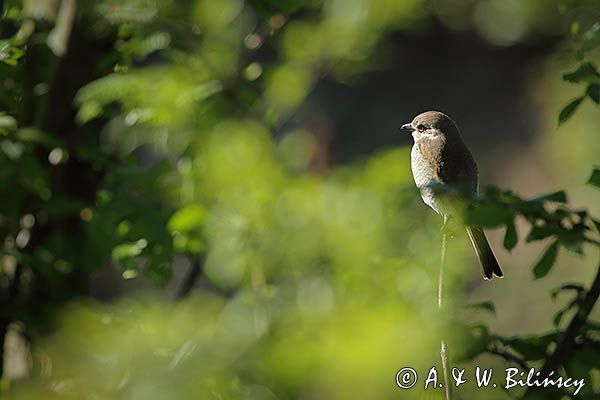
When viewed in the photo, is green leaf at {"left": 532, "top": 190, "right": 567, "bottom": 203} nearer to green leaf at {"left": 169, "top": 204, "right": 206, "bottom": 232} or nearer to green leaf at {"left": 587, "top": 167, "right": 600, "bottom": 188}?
green leaf at {"left": 587, "top": 167, "right": 600, "bottom": 188}

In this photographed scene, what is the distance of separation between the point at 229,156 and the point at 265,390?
81cm

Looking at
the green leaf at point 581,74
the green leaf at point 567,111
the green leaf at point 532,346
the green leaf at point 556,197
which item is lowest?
the green leaf at point 532,346

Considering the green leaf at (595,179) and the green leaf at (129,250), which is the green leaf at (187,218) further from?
the green leaf at (595,179)

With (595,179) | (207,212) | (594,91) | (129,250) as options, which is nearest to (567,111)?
(594,91)

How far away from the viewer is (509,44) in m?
10.5

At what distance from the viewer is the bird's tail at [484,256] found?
1.77 meters

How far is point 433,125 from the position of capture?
153 cm

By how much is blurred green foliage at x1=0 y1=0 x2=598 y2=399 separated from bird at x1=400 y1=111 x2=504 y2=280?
0.04m

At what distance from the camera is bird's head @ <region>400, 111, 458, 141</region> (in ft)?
4.96

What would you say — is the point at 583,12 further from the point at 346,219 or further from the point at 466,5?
the point at 466,5

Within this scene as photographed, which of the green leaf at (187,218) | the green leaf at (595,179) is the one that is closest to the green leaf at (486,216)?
the green leaf at (595,179)

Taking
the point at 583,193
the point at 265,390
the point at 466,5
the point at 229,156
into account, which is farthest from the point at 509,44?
the point at 265,390

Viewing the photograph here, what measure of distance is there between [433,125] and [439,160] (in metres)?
0.10

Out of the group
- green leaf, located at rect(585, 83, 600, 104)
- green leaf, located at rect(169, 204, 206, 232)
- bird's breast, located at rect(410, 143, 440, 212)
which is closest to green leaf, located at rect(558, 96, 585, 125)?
green leaf, located at rect(585, 83, 600, 104)
